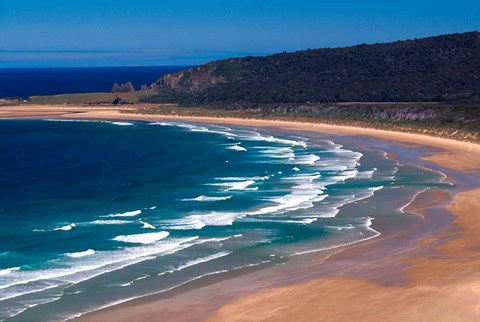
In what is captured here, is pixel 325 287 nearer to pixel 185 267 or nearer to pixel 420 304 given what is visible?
pixel 420 304

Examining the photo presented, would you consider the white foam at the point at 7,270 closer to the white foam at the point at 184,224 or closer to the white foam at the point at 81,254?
the white foam at the point at 81,254

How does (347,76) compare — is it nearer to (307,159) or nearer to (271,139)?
(271,139)

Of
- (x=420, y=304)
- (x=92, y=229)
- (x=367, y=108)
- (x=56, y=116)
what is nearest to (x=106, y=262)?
(x=92, y=229)

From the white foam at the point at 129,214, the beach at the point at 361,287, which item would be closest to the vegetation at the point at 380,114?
the beach at the point at 361,287

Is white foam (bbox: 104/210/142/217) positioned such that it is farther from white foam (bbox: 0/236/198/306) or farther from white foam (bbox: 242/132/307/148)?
white foam (bbox: 242/132/307/148)

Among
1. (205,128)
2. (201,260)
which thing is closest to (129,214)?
(201,260)

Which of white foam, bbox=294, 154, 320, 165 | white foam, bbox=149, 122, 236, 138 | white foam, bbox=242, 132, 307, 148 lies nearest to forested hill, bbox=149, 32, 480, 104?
white foam, bbox=149, 122, 236, 138

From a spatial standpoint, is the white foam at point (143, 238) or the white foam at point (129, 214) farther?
the white foam at point (129, 214)

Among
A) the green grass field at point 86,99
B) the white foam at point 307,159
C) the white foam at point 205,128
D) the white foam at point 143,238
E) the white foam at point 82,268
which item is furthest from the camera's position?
the green grass field at point 86,99
